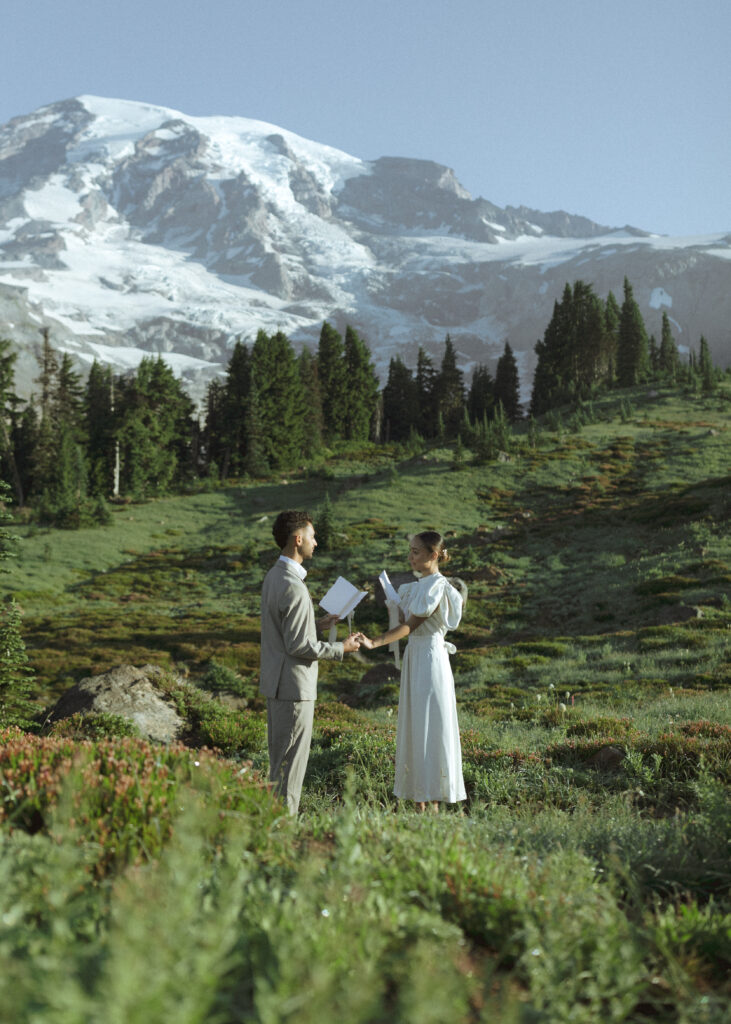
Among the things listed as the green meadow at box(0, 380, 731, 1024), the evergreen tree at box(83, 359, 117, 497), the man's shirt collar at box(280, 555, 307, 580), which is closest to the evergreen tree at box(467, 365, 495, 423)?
the evergreen tree at box(83, 359, 117, 497)

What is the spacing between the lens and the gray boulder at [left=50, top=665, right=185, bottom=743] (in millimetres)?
10352

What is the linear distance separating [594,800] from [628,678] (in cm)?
879

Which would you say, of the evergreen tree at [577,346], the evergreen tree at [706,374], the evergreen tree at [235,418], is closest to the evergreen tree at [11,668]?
the evergreen tree at [235,418]

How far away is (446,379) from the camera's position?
84.6 m

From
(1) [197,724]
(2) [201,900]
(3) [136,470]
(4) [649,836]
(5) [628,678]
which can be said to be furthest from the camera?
(3) [136,470]

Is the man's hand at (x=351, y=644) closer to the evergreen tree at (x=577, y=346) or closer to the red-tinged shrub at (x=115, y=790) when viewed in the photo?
the red-tinged shrub at (x=115, y=790)

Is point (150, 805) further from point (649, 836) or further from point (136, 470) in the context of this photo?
point (136, 470)

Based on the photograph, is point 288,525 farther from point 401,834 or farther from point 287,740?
point 401,834

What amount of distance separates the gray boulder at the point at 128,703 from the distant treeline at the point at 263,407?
38270 mm

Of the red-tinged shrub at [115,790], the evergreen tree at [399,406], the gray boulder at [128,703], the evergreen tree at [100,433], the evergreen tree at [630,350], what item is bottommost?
the gray boulder at [128,703]

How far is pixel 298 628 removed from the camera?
523 cm

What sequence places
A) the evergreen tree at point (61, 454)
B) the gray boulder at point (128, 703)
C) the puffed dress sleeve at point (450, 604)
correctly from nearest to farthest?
the puffed dress sleeve at point (450, 604) < the gray boulder at point (128, 703) < the evergreen tree at point (61, 454)

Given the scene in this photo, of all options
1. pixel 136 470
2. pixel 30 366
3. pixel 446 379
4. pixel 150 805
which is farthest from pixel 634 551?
pixel 30 366

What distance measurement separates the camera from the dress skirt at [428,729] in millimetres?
5688
